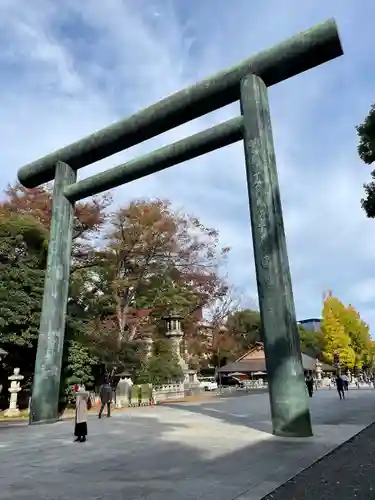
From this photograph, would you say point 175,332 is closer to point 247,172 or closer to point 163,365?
point 163,365

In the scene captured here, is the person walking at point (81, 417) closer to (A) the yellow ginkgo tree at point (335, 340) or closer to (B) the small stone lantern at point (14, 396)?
(B) the small stone lantern at point (14, 396)

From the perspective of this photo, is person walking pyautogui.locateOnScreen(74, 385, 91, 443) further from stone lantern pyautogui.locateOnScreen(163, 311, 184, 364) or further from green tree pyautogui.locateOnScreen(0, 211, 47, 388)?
stone lantern pyautogui.locateOnScreen(163, 311, 184, 364)

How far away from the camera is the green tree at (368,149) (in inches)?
500

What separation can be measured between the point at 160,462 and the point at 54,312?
6.91 meters

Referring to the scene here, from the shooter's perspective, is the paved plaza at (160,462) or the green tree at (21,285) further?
the green tree at (21,285)

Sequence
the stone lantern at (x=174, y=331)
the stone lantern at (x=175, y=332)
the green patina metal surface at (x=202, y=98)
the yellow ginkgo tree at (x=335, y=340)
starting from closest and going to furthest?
the green patina metal surface at (x=202, y=98)
the stone lantern at (x=175, y=332)
the stone lantern at (x=174, y=331)
the yellow ginkgo tree at (x=335, y=340)

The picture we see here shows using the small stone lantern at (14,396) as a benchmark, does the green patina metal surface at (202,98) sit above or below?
above

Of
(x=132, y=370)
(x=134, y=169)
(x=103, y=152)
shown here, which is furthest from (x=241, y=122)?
(x=132, y=370)

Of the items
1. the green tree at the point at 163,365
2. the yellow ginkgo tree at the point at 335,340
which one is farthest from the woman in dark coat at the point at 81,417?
the yellow ginkgo tree at the point at 335,340

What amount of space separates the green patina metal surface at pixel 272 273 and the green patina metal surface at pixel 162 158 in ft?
2.17

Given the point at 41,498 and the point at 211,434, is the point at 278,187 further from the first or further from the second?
the point at 41,498

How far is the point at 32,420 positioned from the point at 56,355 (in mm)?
1816

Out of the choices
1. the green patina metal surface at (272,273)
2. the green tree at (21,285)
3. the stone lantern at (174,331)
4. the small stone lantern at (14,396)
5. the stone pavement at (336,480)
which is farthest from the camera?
the stone lantern at (174,331)

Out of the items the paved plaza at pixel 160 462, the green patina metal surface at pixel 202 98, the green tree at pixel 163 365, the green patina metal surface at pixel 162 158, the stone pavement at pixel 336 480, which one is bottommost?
the stone pavement at pixel 336 480
